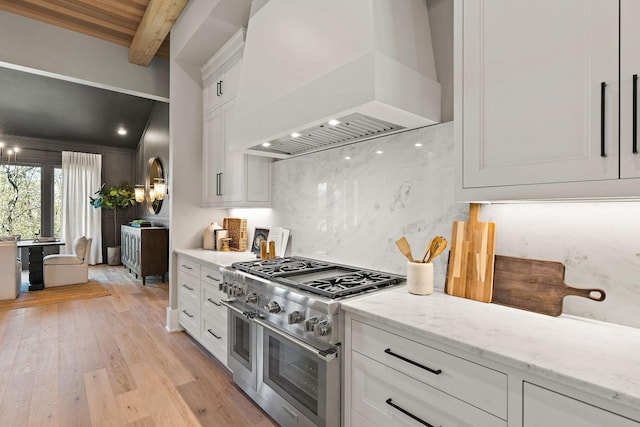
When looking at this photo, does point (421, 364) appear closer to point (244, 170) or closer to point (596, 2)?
point (596, 2)

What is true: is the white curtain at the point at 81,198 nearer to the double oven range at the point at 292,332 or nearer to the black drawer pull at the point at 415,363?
the double oven range at the point at 292,332

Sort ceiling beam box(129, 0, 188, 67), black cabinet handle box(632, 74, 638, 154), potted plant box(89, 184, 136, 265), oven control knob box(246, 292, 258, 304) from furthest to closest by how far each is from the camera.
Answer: potted plant box(89, 184, 136, 265), ceiling beam box(129, 0, 188, 67), oven control knob box(246, 292, 258, 304), black cabinet handle box(632, 74, 638, 154)

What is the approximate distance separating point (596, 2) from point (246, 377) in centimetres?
238

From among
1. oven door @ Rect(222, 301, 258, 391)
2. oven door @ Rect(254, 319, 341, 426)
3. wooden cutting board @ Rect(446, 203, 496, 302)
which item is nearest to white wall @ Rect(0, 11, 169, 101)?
oven door @ Rect(222, 301, 258, 391)

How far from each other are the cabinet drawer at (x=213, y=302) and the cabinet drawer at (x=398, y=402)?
1345mm

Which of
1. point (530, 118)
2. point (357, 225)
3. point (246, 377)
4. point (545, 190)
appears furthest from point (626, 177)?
point (246, 377)

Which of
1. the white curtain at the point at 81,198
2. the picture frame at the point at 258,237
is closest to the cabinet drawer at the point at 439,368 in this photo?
the picture frame at the point at 258,237

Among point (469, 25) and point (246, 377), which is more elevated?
point (469, 25)

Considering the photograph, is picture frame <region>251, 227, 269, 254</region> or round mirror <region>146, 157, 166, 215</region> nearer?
picture frame <region>251, 227, 269, 254</region>

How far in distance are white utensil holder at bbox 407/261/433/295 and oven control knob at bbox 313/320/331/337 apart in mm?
445

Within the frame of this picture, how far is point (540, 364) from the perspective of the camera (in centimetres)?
85

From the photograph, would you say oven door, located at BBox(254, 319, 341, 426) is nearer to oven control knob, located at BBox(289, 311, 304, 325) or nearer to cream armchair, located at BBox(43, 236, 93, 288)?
oven control knob, located at BBox(289, 311, 304, 325)

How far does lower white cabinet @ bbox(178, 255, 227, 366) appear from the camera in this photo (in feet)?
8.09

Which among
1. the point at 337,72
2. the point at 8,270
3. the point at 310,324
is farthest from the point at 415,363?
the point at 8,270
